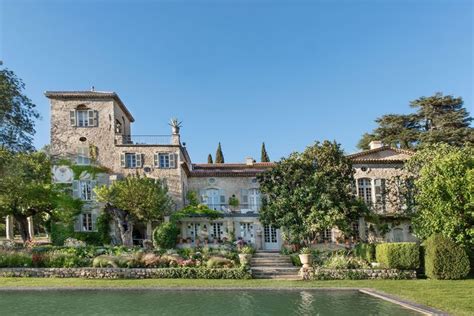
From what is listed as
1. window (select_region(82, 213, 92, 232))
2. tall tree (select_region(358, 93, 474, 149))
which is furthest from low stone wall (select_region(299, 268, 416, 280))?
tall tree (select_region(358, 93, 474, 149))

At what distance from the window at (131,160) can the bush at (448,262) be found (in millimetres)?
19413

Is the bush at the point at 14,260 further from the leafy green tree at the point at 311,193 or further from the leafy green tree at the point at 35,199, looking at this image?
the leafy green tree at the point at 311,193

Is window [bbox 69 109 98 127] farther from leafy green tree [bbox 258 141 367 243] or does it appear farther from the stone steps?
the stone steps

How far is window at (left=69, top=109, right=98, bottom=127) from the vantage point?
3003 centimetres

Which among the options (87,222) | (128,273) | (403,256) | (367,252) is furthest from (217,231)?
(403,256)

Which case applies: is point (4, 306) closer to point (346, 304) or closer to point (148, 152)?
point (346, 304)

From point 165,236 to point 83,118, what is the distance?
10968mm

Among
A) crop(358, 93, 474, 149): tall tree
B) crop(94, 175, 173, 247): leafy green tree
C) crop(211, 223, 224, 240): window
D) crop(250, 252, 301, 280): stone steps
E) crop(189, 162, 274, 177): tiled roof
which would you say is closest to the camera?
crop(250, 252, 301, 280): stone steps

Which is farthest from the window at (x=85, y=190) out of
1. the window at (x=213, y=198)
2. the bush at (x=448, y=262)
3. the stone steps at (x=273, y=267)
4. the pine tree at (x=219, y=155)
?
the pine tree at (x=219, y=155)

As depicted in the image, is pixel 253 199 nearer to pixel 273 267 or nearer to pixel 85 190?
pixel 273 267

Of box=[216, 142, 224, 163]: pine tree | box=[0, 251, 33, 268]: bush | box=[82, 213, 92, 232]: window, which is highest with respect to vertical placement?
box=[216, 142, 224, 163]: pine tree

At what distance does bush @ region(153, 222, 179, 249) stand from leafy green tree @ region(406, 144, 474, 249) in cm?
1408

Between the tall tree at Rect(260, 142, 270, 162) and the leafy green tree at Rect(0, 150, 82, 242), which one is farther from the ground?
the tall tree at Rect(260, 142, 270, 162)

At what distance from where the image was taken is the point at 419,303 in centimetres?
1219
